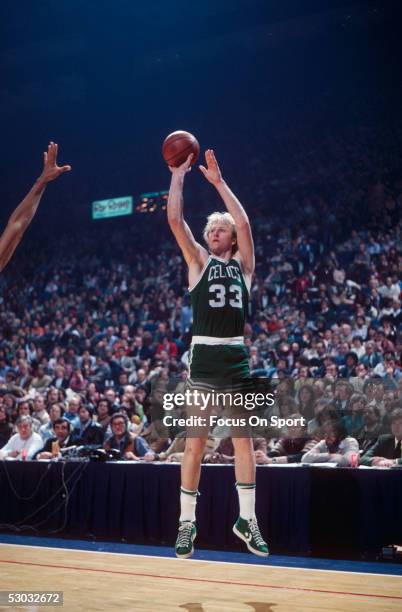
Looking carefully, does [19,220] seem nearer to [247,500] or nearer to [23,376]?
[247,500]

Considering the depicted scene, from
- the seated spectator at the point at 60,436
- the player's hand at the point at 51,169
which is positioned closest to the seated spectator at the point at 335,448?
the seated spectator at the point at 60,436

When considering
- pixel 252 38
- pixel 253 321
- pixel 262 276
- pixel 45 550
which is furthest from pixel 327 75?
pixel 45 550

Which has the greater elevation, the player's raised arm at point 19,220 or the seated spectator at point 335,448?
the player's raised arm at point 19,220

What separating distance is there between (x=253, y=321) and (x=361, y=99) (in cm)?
744

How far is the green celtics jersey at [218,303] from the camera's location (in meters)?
4.62

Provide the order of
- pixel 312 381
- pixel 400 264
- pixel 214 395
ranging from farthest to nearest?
1. pixel 400 264
2. pixel 312 381
3. pixel 214 395

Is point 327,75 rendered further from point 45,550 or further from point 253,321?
point 45,550

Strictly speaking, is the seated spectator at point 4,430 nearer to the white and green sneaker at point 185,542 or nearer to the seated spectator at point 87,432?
the seated spectator at point 87,432

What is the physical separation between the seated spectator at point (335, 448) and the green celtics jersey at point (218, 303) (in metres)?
2.79

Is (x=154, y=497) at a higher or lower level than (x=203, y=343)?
lower

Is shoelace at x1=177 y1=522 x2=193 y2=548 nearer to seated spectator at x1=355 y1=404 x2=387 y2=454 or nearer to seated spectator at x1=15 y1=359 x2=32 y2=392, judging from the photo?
seated spectator at x1=355 y1=404 x2=387 y2=454

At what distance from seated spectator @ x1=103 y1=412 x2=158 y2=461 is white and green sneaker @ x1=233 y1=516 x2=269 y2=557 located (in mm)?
3744

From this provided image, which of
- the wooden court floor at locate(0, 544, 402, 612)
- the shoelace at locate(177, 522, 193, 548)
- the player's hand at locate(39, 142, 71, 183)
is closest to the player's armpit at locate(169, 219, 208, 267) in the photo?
the player's hand at locate(39, 142, 71, 183)

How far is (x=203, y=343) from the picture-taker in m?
4.63
